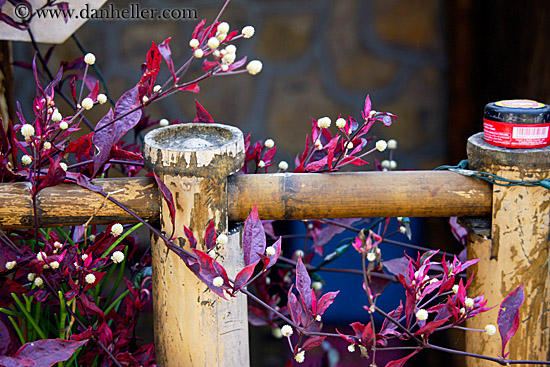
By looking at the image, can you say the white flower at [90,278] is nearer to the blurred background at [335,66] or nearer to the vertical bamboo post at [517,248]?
the vertical bamboo post at [517,248]

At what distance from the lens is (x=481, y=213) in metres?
1.01

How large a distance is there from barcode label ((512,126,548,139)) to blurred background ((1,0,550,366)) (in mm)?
1111

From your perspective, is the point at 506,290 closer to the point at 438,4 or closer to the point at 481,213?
the point at 481,213

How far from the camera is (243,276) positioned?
0.80m

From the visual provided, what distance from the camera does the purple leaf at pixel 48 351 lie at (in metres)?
0.81

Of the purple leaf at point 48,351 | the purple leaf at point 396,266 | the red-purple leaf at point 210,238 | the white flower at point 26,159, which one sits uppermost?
the white flower at point 26,159

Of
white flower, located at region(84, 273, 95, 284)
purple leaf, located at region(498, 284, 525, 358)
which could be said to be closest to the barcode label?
purple leaf, located at region(498, 284, 525, 358)

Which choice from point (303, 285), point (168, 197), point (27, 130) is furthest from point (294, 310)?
point (27, 130)

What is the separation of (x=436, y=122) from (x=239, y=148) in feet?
4.66

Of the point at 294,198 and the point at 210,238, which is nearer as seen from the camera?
the point at 210,238

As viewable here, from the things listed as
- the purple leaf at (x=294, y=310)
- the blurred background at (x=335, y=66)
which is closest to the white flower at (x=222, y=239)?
the purple leaf at (x=294, y=310)

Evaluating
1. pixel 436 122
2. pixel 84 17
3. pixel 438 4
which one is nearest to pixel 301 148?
pixel 436 122

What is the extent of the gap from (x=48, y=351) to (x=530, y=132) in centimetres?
84

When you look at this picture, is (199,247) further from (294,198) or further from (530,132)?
(530,132)
